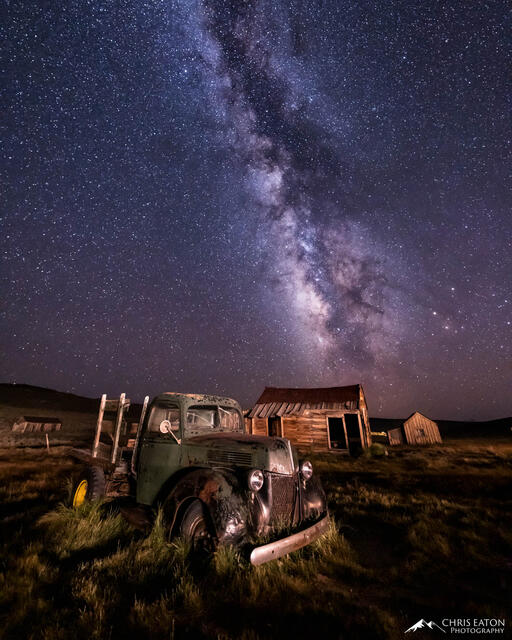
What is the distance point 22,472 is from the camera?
41.3 feet

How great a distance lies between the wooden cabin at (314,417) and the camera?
22.0 metres

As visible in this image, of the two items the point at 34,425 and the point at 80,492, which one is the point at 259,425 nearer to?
the point at 80,492

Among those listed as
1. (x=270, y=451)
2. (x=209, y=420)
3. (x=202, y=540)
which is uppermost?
(x=209, y=420)

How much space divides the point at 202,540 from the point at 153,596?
88 centimetres

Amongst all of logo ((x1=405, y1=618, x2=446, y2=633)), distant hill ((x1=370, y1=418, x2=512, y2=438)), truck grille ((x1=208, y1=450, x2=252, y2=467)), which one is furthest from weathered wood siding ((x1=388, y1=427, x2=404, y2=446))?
distant hill ((x1=370, y1=418, x2=512, y2=438))

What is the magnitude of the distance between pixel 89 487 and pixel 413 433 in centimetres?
3060

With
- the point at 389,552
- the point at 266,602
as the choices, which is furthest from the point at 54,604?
the point at 389,552

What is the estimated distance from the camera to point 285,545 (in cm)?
366

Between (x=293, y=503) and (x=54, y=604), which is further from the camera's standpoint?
(x=293, y=503)

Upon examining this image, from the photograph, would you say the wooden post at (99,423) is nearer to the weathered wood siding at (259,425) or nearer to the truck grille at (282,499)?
the truck grille at (282,499)

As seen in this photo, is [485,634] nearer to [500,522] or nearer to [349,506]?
[500,522]

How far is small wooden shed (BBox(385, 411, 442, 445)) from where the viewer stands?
29453 millimetres

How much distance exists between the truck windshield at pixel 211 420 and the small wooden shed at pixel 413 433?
27716 mm

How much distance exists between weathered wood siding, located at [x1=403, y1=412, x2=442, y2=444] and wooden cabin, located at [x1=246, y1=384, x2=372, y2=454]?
841 centimetres
